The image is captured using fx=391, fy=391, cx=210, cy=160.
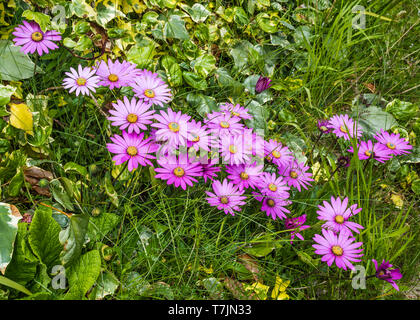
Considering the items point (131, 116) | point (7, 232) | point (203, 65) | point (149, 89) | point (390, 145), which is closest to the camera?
point (7, 232)

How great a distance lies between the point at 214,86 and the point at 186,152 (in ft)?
1.84

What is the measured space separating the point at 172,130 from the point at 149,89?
17 cm

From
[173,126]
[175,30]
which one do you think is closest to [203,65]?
[175,30]

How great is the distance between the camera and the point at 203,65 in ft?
5.03

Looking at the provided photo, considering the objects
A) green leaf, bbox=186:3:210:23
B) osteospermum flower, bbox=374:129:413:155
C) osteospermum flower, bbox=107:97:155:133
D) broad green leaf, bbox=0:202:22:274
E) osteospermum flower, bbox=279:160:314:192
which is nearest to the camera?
broad green leaf, bbox=0:202:22:274

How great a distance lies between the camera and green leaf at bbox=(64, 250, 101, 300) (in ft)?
3.15

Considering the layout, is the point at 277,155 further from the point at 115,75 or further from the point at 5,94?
the point at 5,94

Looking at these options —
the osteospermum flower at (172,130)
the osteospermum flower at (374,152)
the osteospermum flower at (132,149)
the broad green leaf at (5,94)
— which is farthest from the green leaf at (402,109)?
the broad green leaf at (5,94)

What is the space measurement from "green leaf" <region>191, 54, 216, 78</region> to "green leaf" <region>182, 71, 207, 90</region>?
0.03 m

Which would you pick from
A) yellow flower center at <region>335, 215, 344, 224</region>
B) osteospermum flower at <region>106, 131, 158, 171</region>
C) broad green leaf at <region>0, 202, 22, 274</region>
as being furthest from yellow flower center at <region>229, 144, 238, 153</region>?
broad green leaf at <region>0, 202, 22, 274</region>

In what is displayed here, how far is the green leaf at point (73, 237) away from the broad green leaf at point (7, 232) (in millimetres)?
111

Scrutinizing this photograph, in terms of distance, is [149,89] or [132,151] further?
[149,89]

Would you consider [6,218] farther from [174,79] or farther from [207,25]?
[207,25]

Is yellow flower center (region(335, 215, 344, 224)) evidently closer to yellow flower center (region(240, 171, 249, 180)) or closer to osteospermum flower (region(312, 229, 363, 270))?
osteospermum flower (region(312, 229, 363, 270))
